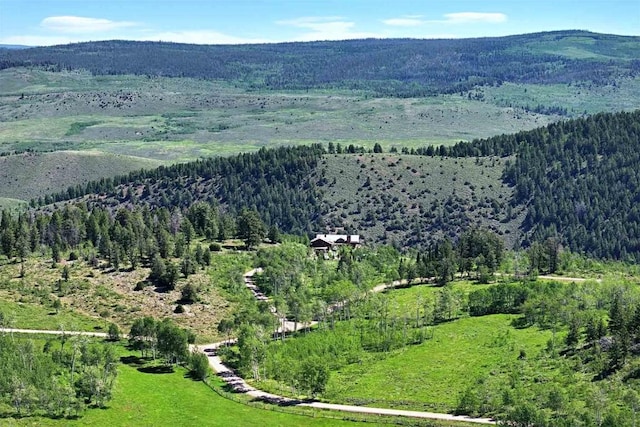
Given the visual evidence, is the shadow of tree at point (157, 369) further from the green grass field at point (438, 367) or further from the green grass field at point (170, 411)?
the green grass field at point (438, 367)

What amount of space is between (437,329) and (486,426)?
51.3 m

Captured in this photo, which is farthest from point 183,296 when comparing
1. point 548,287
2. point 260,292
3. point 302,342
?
point 548,287

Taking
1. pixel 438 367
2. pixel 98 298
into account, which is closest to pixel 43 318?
pixel 98 298

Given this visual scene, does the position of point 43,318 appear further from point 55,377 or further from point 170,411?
point 170,411

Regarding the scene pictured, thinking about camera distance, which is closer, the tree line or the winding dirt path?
the tree line


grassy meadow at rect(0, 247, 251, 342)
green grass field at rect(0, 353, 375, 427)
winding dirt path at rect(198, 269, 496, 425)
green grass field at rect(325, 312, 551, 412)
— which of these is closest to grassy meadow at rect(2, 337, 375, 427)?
green grass field at rect(0, 353, 375, 427)

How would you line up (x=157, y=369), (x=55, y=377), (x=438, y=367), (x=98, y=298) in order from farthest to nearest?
(x=98, y=298), (x=157, y=369), (x=438, y=367), (x=55, y=377)

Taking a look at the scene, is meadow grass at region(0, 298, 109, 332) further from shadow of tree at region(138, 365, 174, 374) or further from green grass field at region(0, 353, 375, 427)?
green grass field at region(0, 353, 375, 427)

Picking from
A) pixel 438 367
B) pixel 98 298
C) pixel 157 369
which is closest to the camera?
pixel 438 367

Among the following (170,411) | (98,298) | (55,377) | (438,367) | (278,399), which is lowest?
(278,399)

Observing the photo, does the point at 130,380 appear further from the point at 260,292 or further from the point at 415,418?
the point at 260,292

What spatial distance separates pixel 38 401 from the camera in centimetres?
11388

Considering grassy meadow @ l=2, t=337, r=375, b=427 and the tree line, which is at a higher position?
the tree line

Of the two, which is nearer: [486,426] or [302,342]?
[486,426]
